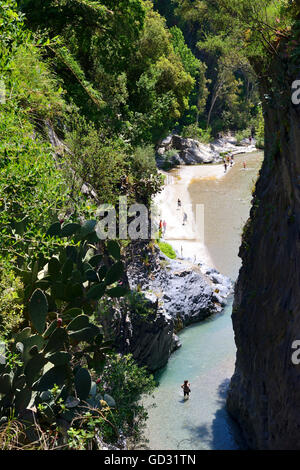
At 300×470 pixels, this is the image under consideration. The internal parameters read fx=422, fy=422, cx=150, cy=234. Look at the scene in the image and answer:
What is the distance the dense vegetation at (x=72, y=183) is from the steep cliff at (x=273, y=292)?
222 centimetres

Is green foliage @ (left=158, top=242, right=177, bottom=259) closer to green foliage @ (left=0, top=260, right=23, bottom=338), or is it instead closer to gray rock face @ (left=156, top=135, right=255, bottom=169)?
green foliage @ (left=0, top=260, right=23, bottom=338)

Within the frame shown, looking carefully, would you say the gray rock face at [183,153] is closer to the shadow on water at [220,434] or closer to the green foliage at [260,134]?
the green foliage at [260,134]

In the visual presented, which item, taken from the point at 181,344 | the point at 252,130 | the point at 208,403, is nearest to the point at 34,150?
the point at 208,403

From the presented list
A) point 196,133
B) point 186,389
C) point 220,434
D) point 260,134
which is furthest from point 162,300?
point 196,133

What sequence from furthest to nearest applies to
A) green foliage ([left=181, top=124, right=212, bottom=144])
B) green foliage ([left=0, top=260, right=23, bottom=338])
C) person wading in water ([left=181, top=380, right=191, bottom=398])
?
1. green foliage ([left=181, top=124, right=212, bottom=144])
2. person wading in water ([left=181, top=380, right=191, bottom=398])
3. green foliage ([left=0, top=260, right=23, bottom=338])

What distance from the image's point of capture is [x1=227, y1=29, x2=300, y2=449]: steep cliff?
880 cm

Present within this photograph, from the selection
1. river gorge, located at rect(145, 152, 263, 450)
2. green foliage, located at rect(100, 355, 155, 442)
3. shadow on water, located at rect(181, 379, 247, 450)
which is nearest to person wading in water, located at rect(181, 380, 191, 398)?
river gorge, located at rect(145, 152, 263, 450)

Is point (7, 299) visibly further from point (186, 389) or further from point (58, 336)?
point (186, 389)

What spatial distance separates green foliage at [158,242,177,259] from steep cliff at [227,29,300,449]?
408 inches

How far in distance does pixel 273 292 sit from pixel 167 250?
45.9 ft

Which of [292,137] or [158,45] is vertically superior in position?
[158,45]

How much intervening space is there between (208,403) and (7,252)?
10.2 meters

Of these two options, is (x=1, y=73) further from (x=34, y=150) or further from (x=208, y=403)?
(x=208, y=403)
